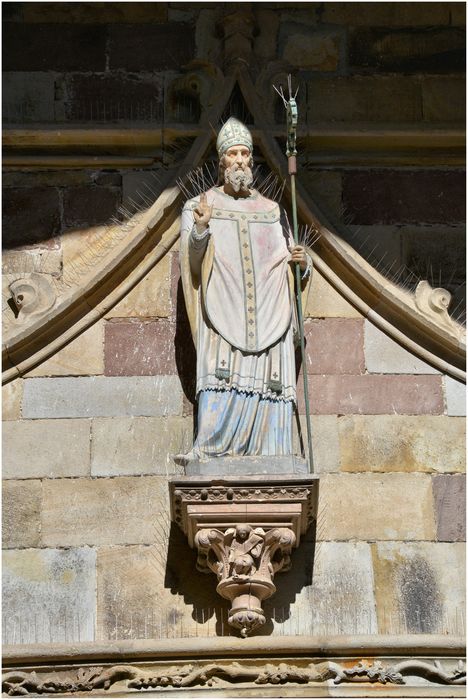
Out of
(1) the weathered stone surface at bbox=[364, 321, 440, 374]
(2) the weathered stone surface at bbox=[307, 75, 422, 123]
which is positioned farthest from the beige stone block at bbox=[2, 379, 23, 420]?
(2) the weathered stone surface at bbox=[307, 75, 422, 123]

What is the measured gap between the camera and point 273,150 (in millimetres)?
11297

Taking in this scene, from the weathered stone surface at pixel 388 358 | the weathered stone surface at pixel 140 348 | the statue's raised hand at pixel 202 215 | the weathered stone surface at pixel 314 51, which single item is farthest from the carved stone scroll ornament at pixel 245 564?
the weathered stone surface at pixel 314 51

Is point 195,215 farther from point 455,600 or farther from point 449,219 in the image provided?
point 455,600

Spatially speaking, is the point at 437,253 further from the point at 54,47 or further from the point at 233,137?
the point at 54,47

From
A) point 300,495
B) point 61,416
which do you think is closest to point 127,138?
point 61,416

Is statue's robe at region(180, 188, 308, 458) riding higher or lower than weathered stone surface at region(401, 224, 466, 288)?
lower

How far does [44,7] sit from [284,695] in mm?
4245

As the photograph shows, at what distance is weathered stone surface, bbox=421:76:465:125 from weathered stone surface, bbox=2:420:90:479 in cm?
264

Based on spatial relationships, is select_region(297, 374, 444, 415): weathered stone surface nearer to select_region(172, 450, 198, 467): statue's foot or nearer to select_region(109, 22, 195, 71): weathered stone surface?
select_region(172, 450, 198, 467): statue's foot

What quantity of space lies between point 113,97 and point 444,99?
179 cm

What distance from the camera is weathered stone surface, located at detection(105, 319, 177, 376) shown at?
10797 millimetres

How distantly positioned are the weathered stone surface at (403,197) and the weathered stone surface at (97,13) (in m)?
1.45

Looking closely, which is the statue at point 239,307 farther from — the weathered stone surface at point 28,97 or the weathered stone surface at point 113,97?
the weathered stone surface at point 28,97

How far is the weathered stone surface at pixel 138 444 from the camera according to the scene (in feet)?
34.5
